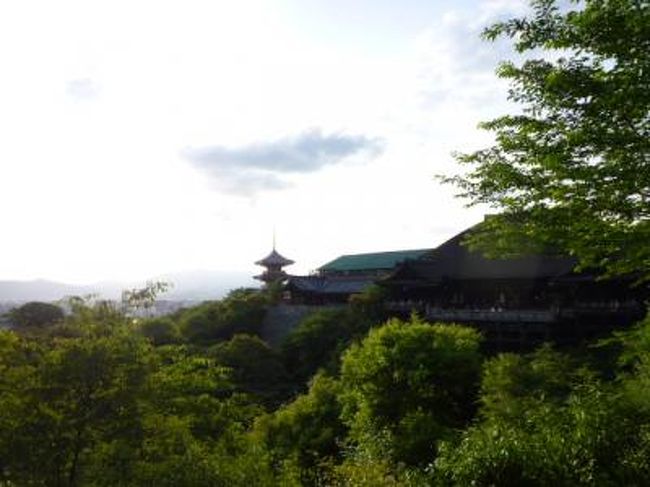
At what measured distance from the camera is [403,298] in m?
41.3

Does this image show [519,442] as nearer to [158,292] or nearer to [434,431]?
[158,292]

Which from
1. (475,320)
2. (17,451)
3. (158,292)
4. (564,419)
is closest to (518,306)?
(475,320)

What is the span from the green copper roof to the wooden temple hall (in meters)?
18.8

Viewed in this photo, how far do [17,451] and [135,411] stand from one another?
1778 millimetres

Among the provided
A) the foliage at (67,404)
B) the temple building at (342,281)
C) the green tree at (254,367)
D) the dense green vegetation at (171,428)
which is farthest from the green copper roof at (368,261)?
the foliage at (67,404)

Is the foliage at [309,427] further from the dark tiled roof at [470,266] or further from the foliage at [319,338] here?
the foliage at [319,338]

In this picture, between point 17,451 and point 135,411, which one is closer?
point 17,451

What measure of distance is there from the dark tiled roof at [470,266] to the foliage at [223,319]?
13630 mm

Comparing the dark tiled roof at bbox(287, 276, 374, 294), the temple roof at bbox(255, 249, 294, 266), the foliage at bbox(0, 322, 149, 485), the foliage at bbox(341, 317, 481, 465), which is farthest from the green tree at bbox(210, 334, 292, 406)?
the temple roof at bbox(255, 249, 294, 266)

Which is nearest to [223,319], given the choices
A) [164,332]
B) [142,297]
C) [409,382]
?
[164,332]

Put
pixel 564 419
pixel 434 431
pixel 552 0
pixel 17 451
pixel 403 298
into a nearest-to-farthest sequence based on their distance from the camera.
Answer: pixel 552 0
pixel 17 451
pixel 564 419
pixel 434 431
pixel 403 298

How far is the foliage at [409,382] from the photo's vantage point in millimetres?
21250

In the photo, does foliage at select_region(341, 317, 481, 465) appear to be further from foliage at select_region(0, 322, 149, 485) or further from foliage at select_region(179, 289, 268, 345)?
foliage at select_region(179, 289, 268, 345)

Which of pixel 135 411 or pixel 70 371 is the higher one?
pixel 70 371
